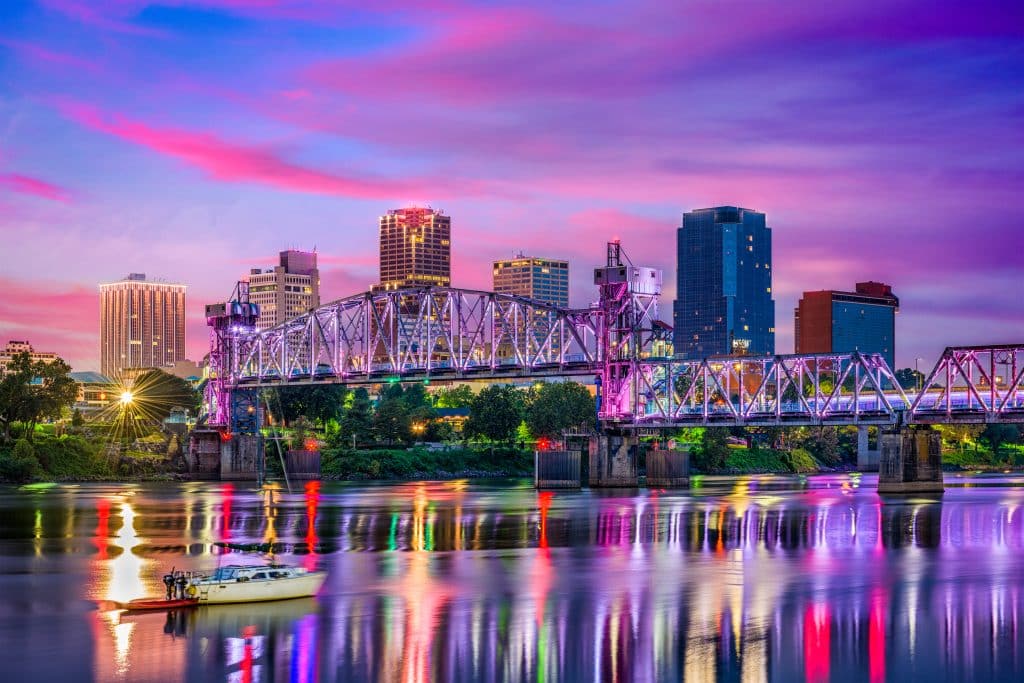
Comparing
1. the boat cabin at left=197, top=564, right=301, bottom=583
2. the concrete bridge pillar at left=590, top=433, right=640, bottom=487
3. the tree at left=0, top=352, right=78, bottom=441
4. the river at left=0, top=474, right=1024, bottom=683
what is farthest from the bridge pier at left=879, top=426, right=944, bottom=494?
the tree at left=0, top=352, right=78, bottom=441

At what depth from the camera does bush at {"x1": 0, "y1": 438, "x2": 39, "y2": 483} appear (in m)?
170

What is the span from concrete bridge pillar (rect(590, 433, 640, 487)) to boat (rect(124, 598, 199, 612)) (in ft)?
340

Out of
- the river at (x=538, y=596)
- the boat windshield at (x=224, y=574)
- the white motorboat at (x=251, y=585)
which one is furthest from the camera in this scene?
the boat windshield at (x=224, y=574)

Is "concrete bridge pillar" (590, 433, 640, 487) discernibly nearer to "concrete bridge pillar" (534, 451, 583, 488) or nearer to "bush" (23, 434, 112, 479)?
"concrete bridge pillar" (534, 451, 583, 488)

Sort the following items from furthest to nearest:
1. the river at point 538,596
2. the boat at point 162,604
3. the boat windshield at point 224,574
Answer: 1. the boat windshield at point 224,574
2. the boat at point 162,604
3. the river at point 538,596

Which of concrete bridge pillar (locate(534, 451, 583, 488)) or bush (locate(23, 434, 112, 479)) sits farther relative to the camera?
bush (locate(23, 434, 112, 479))

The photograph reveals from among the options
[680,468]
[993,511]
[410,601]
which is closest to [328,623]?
[410,601]

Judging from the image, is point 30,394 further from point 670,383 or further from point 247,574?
point 247,574

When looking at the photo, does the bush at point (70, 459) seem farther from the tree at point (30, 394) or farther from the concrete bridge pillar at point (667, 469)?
the concrete bridge pillar at point (667, 469)

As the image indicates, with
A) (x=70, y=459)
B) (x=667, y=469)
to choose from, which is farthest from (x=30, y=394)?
(x=667, y=469)

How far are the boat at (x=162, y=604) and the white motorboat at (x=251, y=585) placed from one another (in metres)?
0.26

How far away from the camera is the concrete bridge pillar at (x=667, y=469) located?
558ft

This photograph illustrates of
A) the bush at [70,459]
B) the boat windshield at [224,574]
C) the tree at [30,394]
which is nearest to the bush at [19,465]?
the bush at [70,459]

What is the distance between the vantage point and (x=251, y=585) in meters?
60.4
